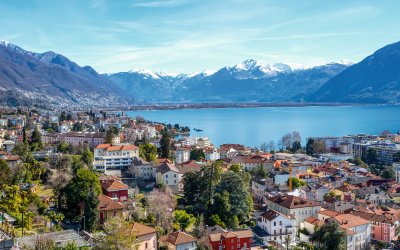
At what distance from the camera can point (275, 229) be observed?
22.0m

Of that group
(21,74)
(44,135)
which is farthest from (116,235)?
(21,74)

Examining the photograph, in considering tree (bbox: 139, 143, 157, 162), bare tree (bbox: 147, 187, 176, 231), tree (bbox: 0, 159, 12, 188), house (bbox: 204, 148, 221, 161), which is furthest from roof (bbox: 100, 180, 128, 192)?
house (bbox: 204, 148, 221, 161)

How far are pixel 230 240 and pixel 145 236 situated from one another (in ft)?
12.6

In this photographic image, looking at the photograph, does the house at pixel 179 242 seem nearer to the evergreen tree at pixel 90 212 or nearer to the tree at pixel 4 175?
the evergreen tree at pixel 90 212

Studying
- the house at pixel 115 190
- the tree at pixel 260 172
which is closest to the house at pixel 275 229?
the house at pixel 115 190

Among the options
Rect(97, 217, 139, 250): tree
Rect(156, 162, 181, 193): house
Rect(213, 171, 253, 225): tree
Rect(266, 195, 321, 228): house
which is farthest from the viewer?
Rect(156, 162, 181, 193): house

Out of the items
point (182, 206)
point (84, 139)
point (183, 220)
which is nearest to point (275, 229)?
point (183, 220)

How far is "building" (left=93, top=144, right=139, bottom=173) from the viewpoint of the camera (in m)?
34.2

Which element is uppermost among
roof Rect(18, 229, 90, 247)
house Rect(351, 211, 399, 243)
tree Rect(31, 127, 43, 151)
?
tree Rect(31, 127, 43, 151)

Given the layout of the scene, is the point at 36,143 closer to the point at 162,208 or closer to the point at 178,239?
the point at 162,208

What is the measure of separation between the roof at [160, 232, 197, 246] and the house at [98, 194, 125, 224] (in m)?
2.64

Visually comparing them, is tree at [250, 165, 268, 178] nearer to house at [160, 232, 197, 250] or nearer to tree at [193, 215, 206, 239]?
tree at [193, 215, 206, 239]

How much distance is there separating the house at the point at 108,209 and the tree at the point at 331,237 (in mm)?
8587

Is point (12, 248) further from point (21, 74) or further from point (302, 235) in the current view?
point (21, 74)
